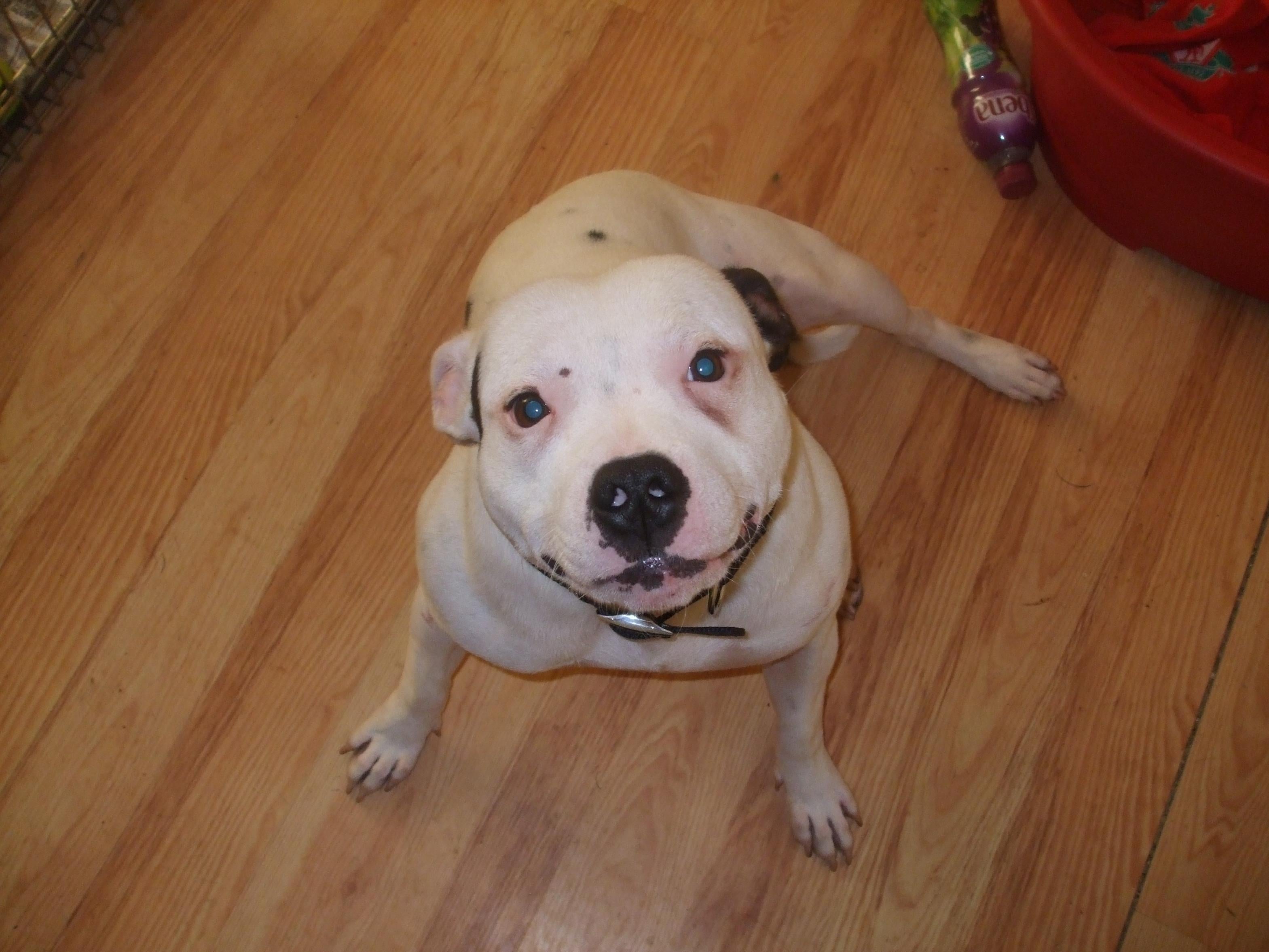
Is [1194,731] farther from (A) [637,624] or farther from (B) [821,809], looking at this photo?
(A) [637,624]

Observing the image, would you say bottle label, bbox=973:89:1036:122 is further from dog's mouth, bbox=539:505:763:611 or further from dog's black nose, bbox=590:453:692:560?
dog's black nose, bbox=590:453:692:560

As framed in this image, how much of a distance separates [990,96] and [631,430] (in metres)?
2.20

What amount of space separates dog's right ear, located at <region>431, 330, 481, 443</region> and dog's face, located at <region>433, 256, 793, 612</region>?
7 cm

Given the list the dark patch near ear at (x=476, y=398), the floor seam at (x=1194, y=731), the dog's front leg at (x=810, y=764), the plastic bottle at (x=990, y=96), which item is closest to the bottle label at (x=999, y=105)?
the plastic bottle at (x=990, y=96)

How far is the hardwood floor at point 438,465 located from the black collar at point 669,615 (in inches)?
33.5

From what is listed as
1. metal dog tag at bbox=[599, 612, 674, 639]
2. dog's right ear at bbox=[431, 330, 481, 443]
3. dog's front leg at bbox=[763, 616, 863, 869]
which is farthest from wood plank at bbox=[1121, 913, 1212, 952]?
dog's right ear at bbox=[431, 330, 481, 443]

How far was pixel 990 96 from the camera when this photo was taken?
318cm

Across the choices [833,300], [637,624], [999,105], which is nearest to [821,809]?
[637,624]

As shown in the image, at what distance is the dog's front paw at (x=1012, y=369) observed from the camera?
2969mm

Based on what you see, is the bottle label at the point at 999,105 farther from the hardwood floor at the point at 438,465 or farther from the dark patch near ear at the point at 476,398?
the dark patch near ear at the point at 476,398

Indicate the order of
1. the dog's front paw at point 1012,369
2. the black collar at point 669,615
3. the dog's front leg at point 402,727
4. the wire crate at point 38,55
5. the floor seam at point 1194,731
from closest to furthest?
the black collar at point 669,615, the dog's front leg at point 402,727, the floor seam at point 1194,731, the dog's front paw at point 1012,369, the wire crate at point 38,55

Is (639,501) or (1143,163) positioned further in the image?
(1143,163)

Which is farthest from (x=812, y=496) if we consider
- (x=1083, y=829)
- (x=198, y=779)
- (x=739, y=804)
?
(x=198, y=779)

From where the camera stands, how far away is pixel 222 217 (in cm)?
336
